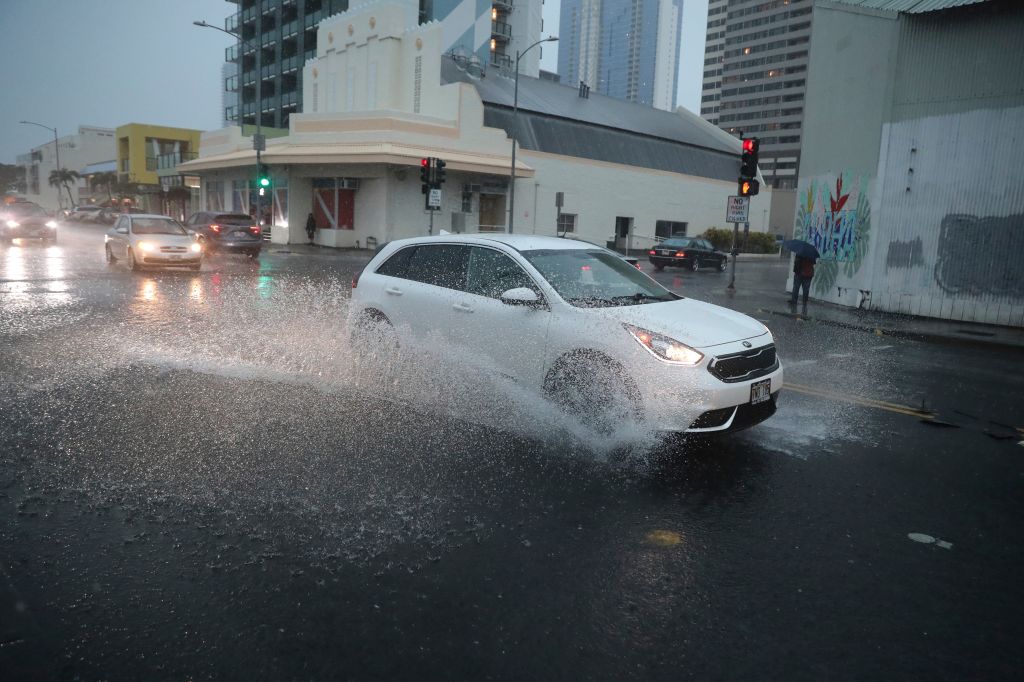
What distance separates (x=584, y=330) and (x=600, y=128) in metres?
43.2

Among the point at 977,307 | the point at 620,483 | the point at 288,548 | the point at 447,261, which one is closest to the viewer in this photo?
the point at 288,548

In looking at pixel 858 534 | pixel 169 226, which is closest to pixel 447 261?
pixel 858 534

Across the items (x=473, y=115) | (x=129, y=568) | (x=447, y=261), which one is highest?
(x=473, y=115)

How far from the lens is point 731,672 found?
116 inches

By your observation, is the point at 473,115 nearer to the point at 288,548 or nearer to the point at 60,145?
the point at 288,548

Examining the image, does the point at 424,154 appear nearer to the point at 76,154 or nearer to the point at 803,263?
the point at 803,263

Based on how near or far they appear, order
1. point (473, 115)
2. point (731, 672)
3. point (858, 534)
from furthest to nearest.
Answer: point (473, 115), point (858, 534), point (731, 672)

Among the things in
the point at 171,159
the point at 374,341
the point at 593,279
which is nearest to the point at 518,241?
the point at 593,279

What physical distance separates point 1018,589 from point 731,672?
5.94 feet

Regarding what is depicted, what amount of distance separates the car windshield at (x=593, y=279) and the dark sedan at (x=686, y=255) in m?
24.2

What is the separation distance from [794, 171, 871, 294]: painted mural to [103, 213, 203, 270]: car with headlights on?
622 inches

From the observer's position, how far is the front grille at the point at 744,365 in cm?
530

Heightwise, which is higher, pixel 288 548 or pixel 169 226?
pixel 169 226

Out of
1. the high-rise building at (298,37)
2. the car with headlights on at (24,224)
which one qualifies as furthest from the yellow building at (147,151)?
the car with headlights on at (24,224)
